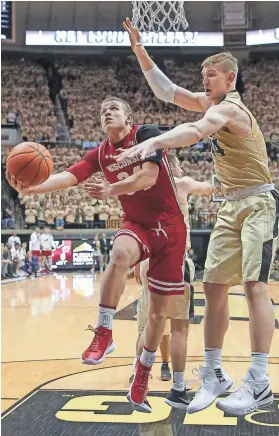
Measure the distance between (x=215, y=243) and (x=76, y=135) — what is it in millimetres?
21508

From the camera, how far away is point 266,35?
25281mm

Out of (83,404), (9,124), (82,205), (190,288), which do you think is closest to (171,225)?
(190,288)

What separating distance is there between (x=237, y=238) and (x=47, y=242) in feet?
52.5

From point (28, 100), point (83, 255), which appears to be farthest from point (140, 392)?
point (28, 100)

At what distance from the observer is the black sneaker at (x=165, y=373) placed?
6211 millimetres

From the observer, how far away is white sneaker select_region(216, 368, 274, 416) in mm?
3736

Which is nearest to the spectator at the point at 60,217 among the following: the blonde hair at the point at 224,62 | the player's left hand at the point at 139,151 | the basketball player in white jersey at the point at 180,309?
the basketball player in white jersey at the point at 180,309

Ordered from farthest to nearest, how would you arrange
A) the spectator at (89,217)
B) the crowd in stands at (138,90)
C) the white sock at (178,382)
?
1. the crowd in stands at (138,90)
2. the spectator at (89,217)
3. the white sock at (178,382)

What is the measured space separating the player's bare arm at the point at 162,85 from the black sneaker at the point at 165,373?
2.95 meters

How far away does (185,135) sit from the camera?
3.38 m

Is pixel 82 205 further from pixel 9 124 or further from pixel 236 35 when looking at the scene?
pixel 236 35

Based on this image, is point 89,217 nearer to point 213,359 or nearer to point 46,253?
point 46,253

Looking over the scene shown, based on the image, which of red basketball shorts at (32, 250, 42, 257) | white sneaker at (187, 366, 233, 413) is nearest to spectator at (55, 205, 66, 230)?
red basketball shorts at (32, 250, 42, 257)

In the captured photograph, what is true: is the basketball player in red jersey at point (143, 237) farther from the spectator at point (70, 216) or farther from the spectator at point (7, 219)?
the spectator at point (70, 216)
